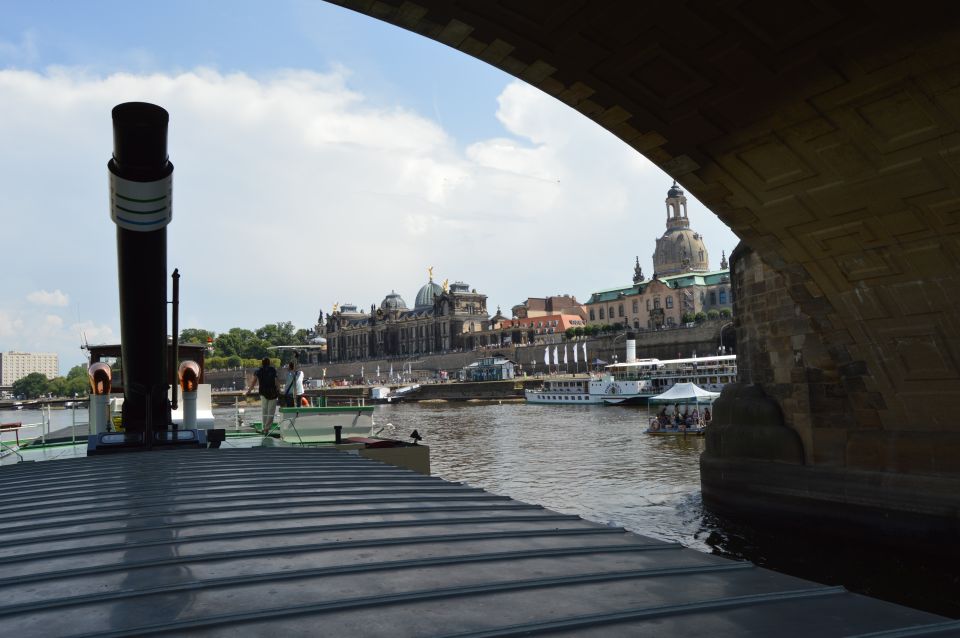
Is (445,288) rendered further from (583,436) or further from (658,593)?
(658,593)

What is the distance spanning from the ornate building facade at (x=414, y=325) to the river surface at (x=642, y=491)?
8758cm

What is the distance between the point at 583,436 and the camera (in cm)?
2842

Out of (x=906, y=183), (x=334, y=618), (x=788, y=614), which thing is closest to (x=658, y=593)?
(x=788, y=614)

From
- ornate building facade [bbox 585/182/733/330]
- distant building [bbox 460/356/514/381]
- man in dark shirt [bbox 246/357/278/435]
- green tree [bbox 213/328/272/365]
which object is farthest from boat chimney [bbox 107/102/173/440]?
green tree [bbox 213/328/272/365]

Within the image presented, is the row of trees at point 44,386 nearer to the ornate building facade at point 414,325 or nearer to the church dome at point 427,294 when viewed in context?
the ornate building facade at point 414,325

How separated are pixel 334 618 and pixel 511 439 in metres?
26.7

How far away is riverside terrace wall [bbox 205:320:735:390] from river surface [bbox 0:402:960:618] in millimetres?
15857

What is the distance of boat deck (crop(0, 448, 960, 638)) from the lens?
2.36 m

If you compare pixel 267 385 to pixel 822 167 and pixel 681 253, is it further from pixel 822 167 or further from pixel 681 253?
pixel 681 253

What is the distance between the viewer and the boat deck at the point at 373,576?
92.9 inches

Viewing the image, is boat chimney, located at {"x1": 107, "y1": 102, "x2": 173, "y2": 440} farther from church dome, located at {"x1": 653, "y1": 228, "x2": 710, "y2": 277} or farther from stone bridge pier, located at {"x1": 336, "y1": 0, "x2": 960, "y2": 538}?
church dome, located at {"x1": 653, "y1": 228, "x2": 710, "y2": 277}

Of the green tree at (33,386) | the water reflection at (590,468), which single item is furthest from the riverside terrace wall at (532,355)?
the green tree at (33,386)

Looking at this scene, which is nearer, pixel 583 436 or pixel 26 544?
pixel 26 544

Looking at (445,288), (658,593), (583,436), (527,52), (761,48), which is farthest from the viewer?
(445,288)
